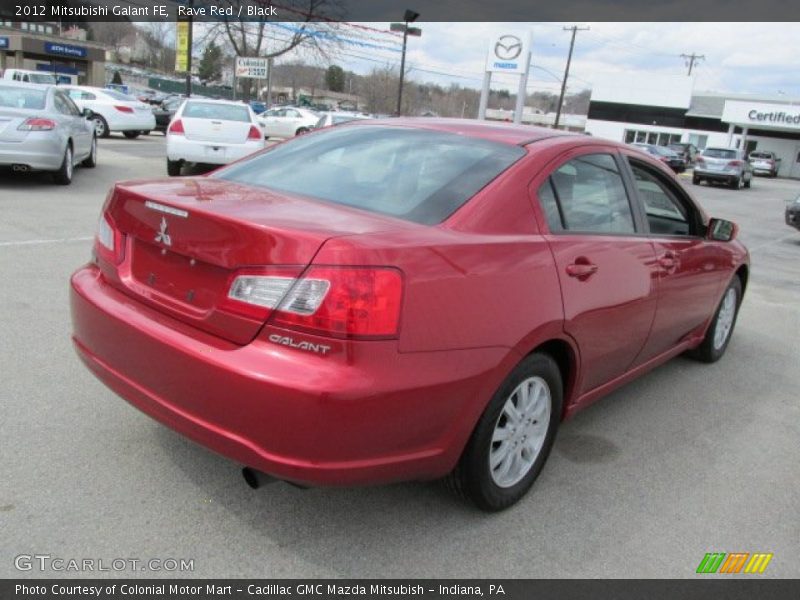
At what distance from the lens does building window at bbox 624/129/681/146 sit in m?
61.3

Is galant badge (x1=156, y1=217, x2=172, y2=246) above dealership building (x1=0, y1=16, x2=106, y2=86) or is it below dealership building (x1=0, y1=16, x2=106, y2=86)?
below

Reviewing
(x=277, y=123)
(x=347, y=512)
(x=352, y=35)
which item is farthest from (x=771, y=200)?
(x=347, y=512)

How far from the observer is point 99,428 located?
3.21 metres

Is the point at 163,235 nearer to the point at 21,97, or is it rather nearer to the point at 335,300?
the point at 335,300

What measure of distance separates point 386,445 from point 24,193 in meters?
9.03

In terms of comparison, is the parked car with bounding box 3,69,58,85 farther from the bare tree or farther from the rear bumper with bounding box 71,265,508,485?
the rear bumper with bounding box 71,265,508,485

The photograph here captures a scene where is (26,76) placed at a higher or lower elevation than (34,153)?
higher

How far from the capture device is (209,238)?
2326 mm

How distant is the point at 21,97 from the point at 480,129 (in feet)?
29.4

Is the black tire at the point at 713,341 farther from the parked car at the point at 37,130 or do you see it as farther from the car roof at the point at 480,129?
the parked car at the point at 37,130

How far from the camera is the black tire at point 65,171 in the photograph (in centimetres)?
1022

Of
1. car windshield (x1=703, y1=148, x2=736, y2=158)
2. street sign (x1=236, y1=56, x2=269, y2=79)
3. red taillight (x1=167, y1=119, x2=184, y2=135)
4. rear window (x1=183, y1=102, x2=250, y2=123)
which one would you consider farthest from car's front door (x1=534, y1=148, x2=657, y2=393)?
street sign (x1=236, y1=56, x2=269, y2=79)

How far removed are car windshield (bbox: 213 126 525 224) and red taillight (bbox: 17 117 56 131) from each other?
7269 mm

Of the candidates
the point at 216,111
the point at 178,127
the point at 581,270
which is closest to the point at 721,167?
the point at 216,111
